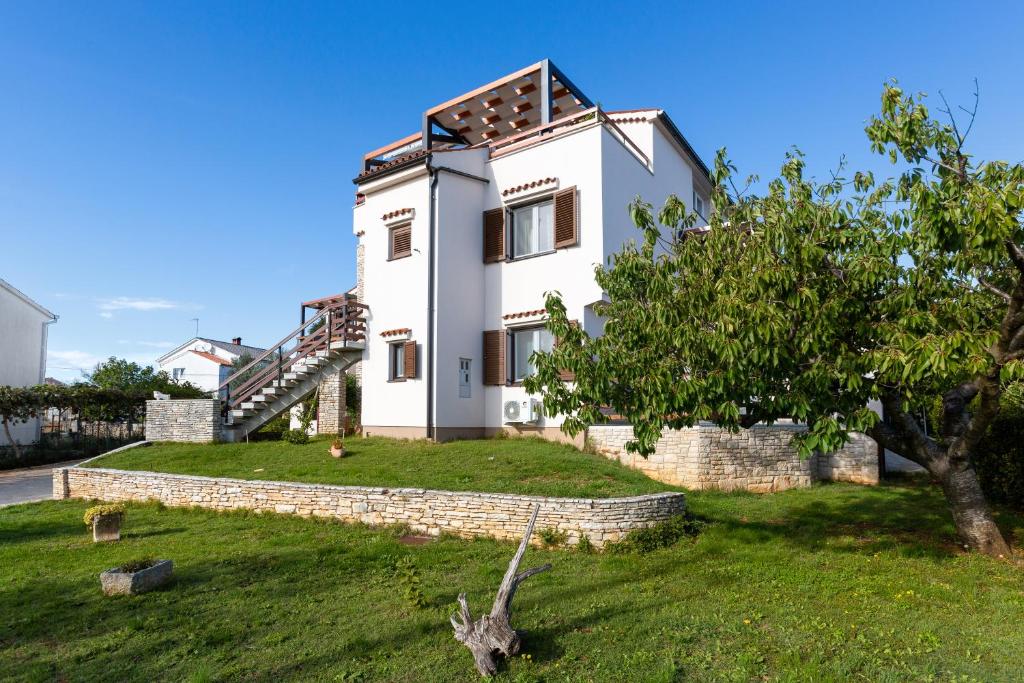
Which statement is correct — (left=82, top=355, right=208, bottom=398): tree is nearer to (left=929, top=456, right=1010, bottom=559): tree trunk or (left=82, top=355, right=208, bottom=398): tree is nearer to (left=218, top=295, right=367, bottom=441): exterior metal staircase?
(left=218, top=295, right=367, bottom=441): exterior metal staircase

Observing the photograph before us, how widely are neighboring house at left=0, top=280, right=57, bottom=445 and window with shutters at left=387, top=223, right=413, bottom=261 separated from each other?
66.8ft

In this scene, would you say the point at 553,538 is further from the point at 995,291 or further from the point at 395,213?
the point at 395,213

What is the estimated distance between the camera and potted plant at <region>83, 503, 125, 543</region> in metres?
11.1

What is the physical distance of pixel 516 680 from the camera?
5809mm

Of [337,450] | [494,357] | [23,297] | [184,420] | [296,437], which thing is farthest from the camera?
[23,297]

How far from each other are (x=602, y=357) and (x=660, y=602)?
320 cm

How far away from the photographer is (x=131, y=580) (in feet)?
27.0

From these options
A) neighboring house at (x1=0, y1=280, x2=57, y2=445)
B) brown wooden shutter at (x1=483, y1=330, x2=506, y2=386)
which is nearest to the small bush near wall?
brown wooden shutter at (x1=483, y1=330, x2=506, y2=386)

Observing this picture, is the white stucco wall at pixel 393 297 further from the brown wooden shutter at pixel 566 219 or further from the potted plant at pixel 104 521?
the potted plant at pixel 104 521

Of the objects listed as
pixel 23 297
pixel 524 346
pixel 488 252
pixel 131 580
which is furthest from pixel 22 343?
pixel 131 580

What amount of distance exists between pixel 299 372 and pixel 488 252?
667 centimetres

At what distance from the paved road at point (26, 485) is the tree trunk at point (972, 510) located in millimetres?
19781

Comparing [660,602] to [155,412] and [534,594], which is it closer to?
[534,594]

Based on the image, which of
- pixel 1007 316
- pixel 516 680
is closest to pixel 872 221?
pixel 1007 316
